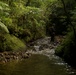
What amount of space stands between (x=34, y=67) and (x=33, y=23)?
11918 millimetres

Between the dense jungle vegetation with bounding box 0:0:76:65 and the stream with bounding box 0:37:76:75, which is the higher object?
the dense jungle vegetation with bounding box 0:0:76:65

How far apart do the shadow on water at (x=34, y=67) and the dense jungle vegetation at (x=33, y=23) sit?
119 centimetres

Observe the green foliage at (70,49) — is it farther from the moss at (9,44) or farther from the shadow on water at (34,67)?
the moss at (9,44)

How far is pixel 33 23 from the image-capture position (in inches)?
931

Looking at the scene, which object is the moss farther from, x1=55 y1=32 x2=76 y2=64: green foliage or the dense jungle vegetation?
x1=55 y1=32 x2=76 y2=64: green foliage

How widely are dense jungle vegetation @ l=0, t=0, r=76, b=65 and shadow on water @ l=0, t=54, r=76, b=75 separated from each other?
1.19 m

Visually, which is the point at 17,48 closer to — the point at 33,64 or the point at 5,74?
the point at 33,64

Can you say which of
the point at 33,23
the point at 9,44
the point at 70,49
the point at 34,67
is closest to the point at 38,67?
the point at 34,67

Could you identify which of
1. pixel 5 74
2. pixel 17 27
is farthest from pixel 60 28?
pixel 5 74

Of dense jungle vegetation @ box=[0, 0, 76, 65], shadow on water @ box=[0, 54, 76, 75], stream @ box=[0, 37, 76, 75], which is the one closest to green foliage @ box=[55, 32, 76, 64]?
dense jungle vegetation @ box=[0, 0, 76, 65]

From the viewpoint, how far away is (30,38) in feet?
73.7

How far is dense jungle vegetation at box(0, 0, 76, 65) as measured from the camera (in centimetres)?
1400

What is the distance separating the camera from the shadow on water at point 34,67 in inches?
432

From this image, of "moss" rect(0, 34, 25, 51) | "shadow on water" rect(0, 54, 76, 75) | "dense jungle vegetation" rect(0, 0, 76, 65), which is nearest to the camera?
"shadow on water" rect(0, 54, 76, 75)
